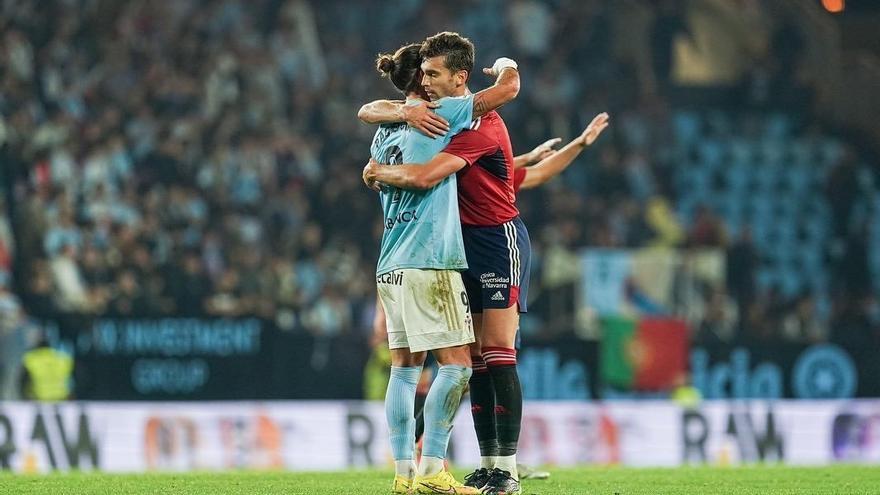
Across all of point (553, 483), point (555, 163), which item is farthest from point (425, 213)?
point (553, 483)

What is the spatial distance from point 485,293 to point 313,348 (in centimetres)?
800

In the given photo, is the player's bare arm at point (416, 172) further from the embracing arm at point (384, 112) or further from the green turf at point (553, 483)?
the green turf at point (553, 483)

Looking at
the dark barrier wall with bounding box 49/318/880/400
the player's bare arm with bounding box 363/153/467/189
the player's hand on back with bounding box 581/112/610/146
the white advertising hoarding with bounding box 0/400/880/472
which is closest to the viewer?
the player's bare arm with bounding box 363/153/467/189

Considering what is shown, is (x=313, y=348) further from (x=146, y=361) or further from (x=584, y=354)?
(x=584, y=354)

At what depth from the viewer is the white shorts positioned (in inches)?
247

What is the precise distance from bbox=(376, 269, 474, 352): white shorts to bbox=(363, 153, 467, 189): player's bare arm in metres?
0.38

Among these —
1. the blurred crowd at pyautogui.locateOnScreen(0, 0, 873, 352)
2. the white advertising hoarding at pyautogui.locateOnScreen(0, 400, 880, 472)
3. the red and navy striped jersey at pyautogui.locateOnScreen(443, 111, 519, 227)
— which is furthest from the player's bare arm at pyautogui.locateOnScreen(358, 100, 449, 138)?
the blurred crowd at pyautogui.locateOnScreen(0, 0, 873, 352)

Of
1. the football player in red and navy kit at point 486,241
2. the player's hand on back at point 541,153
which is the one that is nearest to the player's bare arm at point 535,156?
the player's hand on back at point 541,153

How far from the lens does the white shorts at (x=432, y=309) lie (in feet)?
20.6

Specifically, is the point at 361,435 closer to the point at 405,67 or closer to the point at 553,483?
the point at 553,483

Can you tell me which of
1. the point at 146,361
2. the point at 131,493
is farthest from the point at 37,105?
the point at 131,493

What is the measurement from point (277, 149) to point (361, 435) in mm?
5988

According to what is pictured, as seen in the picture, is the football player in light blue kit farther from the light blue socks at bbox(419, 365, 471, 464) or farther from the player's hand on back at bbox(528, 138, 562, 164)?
the player's hand on back at bbox(528, 138, 562, 164)

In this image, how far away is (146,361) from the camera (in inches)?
556
